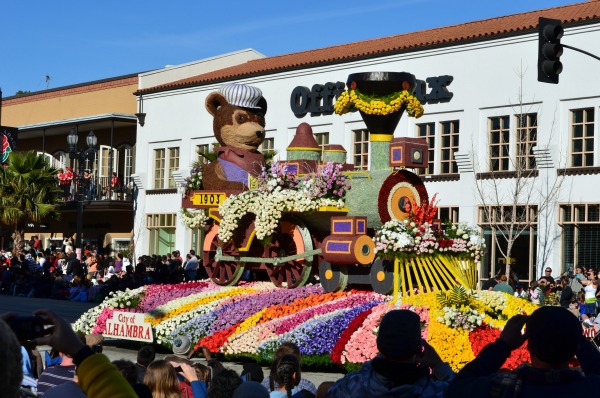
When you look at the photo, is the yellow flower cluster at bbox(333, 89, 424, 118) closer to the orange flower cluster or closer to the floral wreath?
the floral wreath

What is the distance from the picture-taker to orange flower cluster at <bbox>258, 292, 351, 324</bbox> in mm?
18641

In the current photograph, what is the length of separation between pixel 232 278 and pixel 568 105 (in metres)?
13.2

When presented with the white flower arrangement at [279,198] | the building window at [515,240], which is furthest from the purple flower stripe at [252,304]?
the building window at [515,240]

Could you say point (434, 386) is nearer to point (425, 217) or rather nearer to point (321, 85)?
point (425, 217)

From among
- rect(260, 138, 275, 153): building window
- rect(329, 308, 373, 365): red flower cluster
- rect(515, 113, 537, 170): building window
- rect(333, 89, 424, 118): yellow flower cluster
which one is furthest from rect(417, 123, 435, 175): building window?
rect(329, 308, 373, 365): red flower cluster

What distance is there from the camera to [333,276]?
1936 cm

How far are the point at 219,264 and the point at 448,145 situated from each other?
45.6ft

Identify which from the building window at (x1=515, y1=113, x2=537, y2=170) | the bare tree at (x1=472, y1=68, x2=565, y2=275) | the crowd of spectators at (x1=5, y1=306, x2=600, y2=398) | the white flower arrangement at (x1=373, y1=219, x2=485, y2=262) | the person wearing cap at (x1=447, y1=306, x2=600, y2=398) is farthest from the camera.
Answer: the building window at (x1=515, y1=113, x2=537, y2=170)

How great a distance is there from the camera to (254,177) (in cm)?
2108

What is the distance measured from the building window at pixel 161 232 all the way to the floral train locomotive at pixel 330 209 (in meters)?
22.2

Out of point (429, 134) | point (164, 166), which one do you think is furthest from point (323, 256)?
point (164, 166)

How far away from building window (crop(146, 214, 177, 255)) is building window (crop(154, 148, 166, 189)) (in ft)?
4.37

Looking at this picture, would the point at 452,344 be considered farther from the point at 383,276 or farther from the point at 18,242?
the point at 18,242

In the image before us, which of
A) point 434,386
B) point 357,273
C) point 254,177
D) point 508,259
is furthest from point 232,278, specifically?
point 434,386
